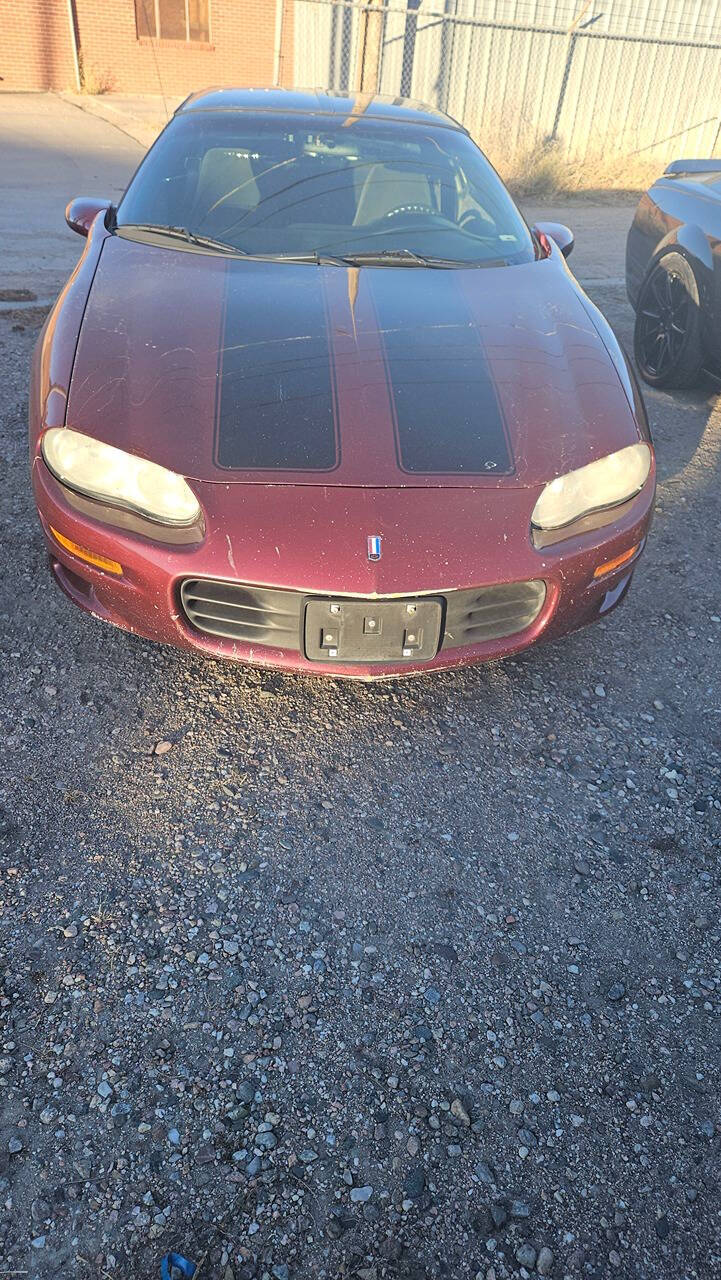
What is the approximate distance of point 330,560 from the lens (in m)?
2.10

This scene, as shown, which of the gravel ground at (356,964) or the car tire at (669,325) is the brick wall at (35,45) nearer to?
the car tire at (669,325)

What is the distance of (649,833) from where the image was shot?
7.26 ft

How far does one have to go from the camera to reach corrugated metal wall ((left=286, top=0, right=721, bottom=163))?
10469 mm

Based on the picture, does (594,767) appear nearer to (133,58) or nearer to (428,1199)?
(428,1199)

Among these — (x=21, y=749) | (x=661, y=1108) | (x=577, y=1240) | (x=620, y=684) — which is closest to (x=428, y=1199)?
(x=577, y=1240)

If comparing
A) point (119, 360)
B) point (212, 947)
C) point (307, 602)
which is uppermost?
point (119, 360)

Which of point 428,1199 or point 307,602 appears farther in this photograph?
point 307,602

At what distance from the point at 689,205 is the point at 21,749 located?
14.6 feet

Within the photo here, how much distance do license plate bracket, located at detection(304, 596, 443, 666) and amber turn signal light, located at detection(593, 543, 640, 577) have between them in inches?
20.1

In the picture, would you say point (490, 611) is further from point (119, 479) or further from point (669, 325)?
point (669, 325)

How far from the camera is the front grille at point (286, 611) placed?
217 centimetres

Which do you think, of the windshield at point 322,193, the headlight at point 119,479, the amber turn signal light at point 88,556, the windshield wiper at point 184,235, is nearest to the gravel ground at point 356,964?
the amber turn signal light at point 88,556

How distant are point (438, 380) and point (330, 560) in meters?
0.77

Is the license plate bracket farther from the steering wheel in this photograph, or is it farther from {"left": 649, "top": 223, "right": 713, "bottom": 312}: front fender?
{"left": 649, "top": 223, "right": 713, "bottom": 312}: front fender
